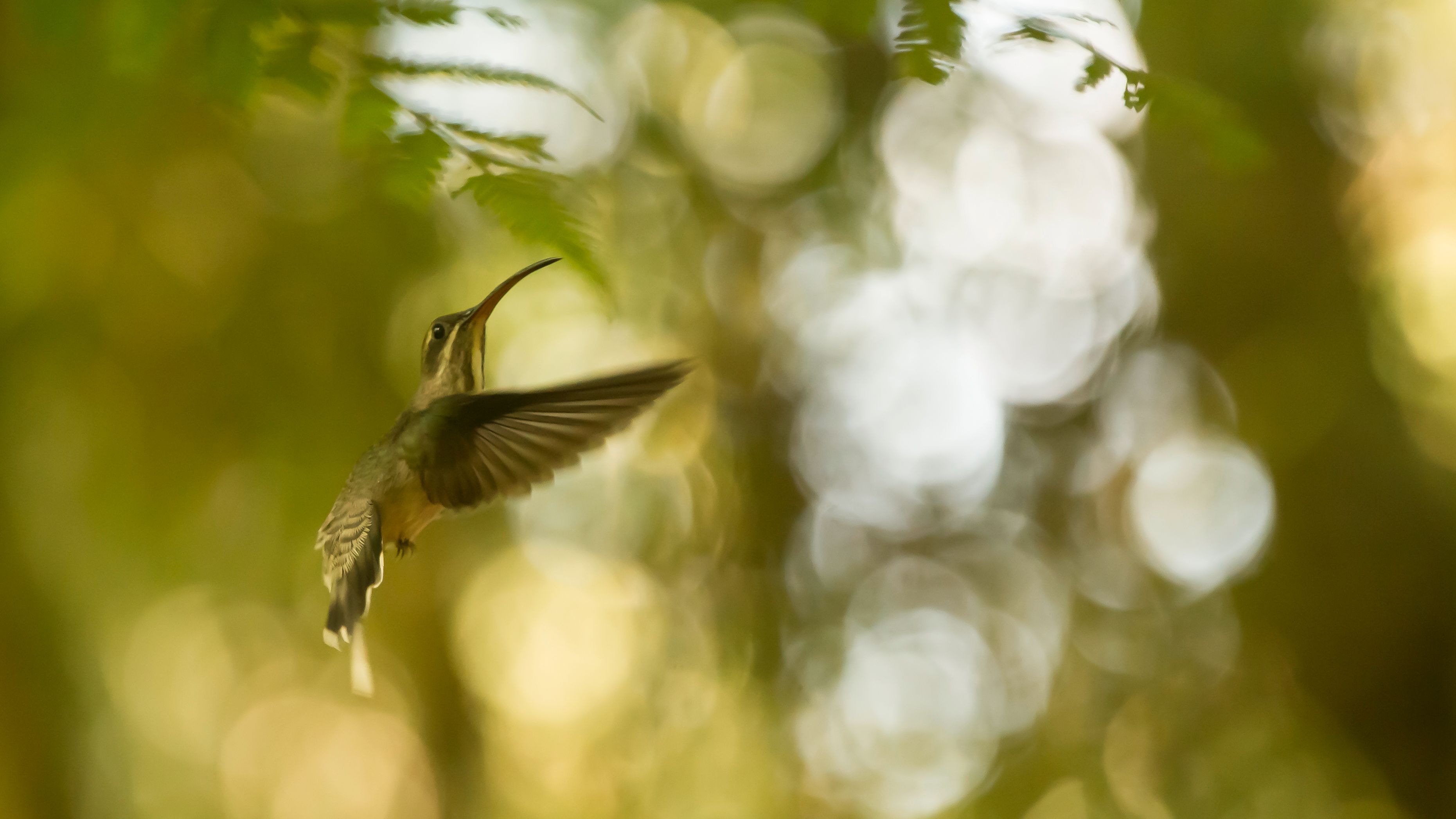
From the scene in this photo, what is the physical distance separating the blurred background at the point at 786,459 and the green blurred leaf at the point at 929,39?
7.25ft

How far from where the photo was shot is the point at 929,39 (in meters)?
1.47

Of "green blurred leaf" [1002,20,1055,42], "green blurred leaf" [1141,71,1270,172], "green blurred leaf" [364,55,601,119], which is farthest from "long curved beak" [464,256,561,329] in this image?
"green blurred leaf" [1141,71,1270,172]

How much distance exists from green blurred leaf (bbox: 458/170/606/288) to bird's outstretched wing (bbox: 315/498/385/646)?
0.47 metres

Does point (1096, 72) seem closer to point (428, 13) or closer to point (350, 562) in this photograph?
point (428, 13)

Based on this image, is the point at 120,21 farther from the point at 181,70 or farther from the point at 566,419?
the point at 181,70

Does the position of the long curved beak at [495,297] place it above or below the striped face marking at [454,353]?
above

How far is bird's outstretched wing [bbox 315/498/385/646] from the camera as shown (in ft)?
4.32

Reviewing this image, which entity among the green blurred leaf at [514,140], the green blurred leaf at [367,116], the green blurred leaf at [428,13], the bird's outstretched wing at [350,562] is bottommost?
the bird's outstretched wing at [350,562]

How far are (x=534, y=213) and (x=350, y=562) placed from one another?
57 centimetres

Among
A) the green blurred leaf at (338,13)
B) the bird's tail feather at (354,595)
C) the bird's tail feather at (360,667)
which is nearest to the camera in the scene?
the bird's tail feather at (360,667)

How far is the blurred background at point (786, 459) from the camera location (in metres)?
4.48

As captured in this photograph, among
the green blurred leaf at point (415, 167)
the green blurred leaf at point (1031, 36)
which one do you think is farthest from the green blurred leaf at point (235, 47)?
the green blurred leaf at point (1031, 36)

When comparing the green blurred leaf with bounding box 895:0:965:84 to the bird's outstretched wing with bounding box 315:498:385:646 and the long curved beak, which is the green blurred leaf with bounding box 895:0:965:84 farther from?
the bird's outstretched wing with bounding box 315:498:385:646

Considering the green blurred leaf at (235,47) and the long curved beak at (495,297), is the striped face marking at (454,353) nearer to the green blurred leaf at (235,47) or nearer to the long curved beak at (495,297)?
the long curved beak at (495,297)
